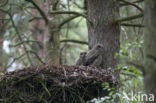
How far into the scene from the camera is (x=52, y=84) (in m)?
5.78

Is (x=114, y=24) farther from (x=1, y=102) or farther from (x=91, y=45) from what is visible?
(x=1, y=102)

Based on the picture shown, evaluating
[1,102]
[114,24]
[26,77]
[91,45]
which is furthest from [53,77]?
[114,24]

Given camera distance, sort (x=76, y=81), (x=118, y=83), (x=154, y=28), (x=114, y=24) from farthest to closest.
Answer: (x=114, y=24) → (x=118, y=83) → (x=76, y=81) → (x=154, y=28)

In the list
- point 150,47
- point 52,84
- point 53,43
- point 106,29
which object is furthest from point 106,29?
point 150,47

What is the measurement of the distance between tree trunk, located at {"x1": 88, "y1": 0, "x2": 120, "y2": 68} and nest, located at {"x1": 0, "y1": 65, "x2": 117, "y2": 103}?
98 centimetres

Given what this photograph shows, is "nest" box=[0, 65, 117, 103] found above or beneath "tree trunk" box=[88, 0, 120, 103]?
beneath

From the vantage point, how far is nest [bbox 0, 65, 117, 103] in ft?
18.8

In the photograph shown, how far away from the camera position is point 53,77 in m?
5.79

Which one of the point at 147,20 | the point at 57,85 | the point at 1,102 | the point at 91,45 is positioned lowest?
the point at 1,102

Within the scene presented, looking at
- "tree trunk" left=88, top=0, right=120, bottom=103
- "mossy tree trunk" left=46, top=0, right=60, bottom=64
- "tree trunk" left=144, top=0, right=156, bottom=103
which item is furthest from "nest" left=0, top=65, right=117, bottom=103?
"mossy tree trunk" left=46, top=0, right=60, bottom=64

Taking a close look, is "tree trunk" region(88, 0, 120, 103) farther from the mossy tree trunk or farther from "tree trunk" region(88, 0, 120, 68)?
the mossy tree trunk

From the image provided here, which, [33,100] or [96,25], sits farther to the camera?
[96,25]

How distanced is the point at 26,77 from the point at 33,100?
0.55 meters

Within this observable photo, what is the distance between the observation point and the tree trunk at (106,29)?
23.1ft
